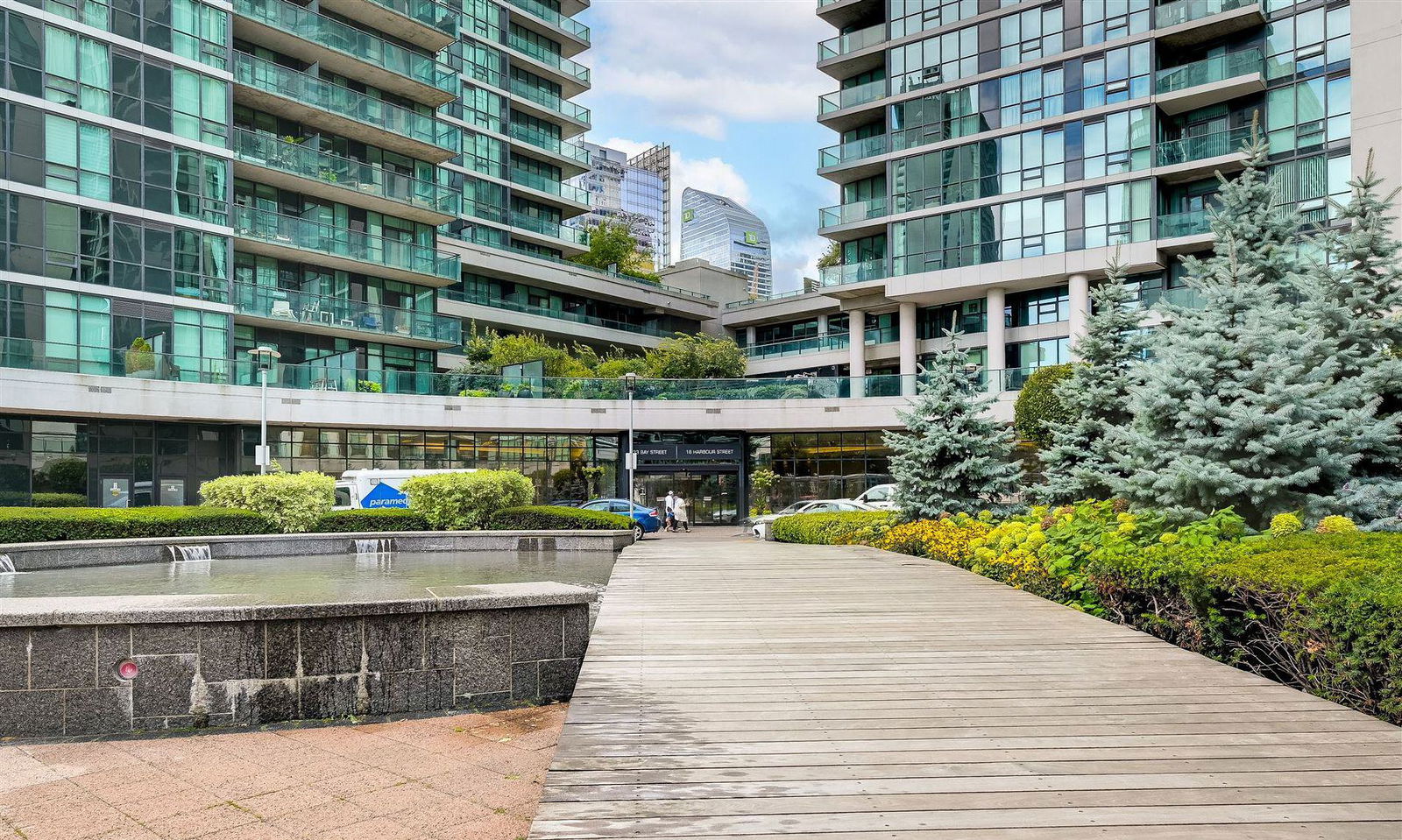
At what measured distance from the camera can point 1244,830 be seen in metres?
4.14

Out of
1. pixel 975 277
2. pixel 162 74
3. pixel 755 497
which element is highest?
pixel 162 74

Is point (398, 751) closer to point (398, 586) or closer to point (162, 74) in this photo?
point (398, 586)

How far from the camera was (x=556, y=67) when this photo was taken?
2424 inches

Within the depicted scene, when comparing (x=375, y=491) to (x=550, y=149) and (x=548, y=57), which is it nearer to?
(x=550, y=149)

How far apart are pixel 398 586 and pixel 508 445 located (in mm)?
28746

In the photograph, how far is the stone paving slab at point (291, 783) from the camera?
527 cm

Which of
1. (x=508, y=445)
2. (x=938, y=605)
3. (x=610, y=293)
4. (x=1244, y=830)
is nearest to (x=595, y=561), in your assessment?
(x=938, y=605)

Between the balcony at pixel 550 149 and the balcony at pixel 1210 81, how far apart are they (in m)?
36.0

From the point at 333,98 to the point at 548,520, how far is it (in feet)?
79.1

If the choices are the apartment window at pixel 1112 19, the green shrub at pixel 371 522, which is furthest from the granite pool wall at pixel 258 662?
the apartment window at pixel 1112 19

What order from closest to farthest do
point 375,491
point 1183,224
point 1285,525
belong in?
point 1285,525
point 375,491
point 1183,224

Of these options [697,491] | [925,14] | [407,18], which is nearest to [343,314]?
[407,18]

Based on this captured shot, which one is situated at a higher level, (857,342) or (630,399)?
(857,342)

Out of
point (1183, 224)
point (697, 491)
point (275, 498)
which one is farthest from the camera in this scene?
point (697, 491)
